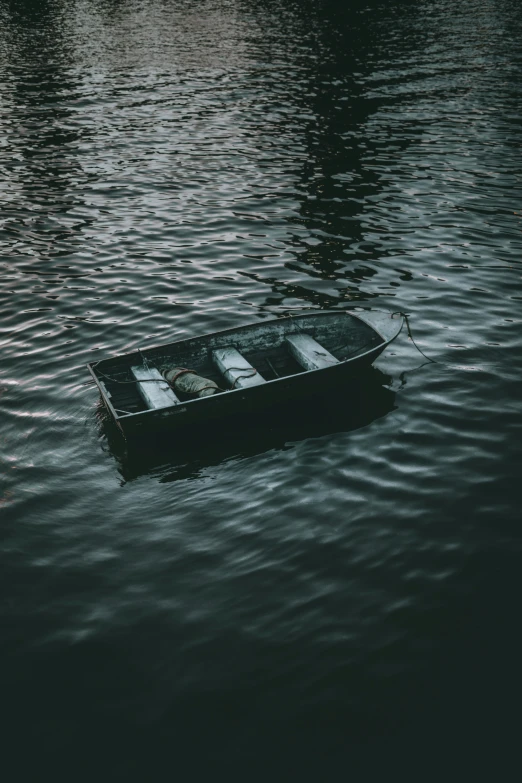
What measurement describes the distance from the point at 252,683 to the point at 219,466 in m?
3.77

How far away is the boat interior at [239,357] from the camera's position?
10.9 metres

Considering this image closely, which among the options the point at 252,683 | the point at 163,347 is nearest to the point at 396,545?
the point at 252,683

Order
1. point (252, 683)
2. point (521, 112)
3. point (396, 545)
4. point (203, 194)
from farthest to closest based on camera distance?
point (521, 112), point (203, 194), point (396, 545), point (252, 683)

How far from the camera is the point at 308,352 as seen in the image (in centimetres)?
1176

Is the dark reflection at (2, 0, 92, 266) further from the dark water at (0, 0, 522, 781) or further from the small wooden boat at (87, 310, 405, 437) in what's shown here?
the small wooden boat at (87, 310, 405, 437)

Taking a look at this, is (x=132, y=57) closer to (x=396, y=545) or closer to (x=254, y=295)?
(x=254, y=295)

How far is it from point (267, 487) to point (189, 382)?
8.06 ft

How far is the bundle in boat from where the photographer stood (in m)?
10.7

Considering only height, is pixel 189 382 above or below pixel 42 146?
below

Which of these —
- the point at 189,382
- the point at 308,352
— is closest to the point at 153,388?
the point at 189,382

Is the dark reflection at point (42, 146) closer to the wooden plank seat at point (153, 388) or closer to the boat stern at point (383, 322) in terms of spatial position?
the wooden plank seat at point (153, 388)

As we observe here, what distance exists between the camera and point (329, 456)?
10.2 m

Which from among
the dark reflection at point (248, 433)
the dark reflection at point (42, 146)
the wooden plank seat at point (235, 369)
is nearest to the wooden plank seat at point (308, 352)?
the dark reflection at point (248, 433)

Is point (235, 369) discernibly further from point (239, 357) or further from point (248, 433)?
point (248, 433)
